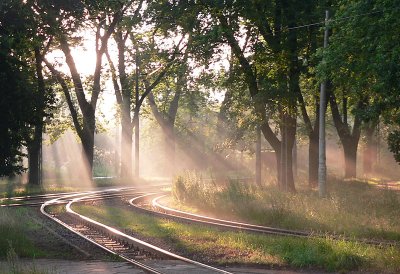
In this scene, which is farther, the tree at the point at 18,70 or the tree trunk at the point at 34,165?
the tree trunk at the point at 34,165

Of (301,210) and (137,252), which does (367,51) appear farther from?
(137,252)

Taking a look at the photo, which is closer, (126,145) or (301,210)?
(301,210)

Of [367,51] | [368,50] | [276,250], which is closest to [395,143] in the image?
[367,51]

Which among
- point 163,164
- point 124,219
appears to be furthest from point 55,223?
point 163,164

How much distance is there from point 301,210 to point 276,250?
23.6 feet

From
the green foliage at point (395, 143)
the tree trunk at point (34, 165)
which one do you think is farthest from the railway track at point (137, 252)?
the tree trunk at point (34, 165)

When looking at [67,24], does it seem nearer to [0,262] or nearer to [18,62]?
[18,62]

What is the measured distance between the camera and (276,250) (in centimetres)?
1269

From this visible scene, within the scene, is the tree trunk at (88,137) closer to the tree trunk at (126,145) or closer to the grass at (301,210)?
the tree trunk at (126,145)

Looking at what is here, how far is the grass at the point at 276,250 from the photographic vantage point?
1133 cm

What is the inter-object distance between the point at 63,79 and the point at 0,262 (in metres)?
31.6

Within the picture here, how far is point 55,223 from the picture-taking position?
18.9 metres

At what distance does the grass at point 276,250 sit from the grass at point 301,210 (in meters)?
2.74

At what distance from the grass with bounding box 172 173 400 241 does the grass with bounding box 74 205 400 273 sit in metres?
2.74
